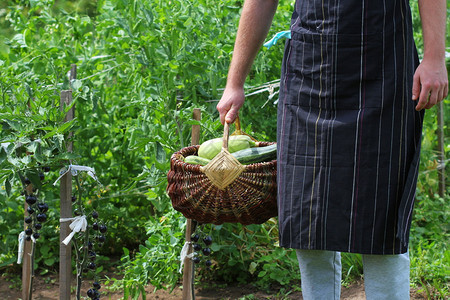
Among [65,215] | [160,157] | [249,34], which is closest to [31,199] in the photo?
[65,215]

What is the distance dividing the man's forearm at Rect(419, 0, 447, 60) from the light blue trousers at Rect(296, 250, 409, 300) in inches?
22.2

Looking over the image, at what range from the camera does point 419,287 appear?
2.75m

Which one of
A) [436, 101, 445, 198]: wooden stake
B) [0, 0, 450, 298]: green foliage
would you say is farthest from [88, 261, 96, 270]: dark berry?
[436, 101, 445, 198]: wooden stake

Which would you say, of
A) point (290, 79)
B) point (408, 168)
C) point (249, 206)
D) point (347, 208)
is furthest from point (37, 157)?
point (408, 168)

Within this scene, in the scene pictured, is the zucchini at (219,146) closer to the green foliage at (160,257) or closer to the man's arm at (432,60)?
the man's arm at (432,60)

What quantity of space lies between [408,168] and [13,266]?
7.00ft

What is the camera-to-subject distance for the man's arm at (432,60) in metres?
1.67

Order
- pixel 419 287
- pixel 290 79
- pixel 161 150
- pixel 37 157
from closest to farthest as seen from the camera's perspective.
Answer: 1. pixel 290 79
2. pixel 37 157
3. pixel 161 150
4. pixel 419 287

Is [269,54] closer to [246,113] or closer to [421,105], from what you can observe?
[246,113]

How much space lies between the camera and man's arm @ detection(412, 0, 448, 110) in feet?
5.49

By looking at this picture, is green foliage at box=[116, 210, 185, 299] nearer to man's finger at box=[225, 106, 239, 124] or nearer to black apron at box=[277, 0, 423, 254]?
man's finger at box=[225, 106, 239, 124]

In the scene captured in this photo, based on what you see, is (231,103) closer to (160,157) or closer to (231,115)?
(231,115)

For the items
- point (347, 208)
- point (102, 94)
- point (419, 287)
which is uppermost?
point (102, 94)

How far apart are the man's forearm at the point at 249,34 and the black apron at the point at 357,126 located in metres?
0.20
